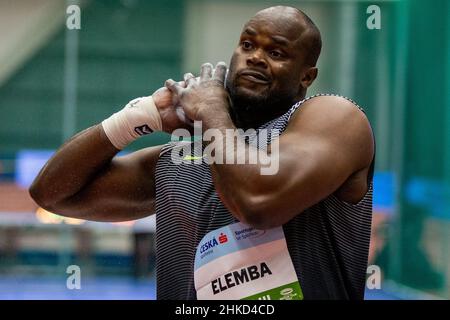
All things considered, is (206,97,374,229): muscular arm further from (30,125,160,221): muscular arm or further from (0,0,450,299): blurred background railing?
(0,0,450,299): blurred background railing

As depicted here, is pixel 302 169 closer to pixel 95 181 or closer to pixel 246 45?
pixel 246 45

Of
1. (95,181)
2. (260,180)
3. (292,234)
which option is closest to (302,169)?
(260,180)

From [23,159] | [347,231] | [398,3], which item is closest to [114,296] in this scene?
[23,159]

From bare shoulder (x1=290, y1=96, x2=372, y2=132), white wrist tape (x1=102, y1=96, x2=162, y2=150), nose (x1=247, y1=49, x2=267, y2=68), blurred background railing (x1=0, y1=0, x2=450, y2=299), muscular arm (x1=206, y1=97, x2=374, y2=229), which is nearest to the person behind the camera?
muscular arm (x1=206, y1=97, x2=374, y2=229)

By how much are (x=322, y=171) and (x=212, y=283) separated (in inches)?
13.7

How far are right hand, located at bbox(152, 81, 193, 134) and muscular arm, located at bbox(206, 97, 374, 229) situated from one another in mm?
209

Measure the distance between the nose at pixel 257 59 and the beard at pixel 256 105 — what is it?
0.19 feet

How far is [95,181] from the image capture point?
6.57 feet

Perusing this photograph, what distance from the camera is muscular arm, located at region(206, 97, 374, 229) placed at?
154cm

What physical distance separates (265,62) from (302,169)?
0.31 m

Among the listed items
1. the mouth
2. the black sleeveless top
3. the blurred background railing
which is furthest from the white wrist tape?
the blurred background railing

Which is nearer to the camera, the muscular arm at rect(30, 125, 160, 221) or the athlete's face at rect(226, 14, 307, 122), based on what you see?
the athlete's face at rect(226, 14, 307, 122)

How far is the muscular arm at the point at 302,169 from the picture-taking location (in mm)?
1539

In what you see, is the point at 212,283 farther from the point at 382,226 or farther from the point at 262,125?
the point at 382,226
